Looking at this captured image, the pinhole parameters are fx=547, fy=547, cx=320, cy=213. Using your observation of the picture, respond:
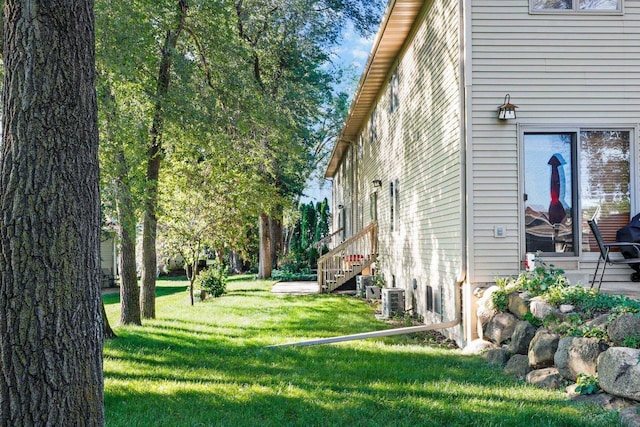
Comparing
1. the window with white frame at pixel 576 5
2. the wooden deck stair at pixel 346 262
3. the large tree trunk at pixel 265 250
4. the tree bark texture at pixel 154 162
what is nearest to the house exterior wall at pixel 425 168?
the wooden deck stair at pixel 346 262

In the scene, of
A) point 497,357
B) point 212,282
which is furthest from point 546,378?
point 212,282

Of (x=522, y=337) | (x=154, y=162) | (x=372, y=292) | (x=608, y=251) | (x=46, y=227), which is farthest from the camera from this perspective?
(x=372, y=292)

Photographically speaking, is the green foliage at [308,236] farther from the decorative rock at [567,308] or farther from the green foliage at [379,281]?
the decorative rock at [567,308]

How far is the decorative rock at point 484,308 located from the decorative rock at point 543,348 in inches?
47.6

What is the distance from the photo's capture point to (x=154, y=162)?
10484mm

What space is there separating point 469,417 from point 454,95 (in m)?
4.85

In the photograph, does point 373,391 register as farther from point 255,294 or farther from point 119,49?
point 255,294

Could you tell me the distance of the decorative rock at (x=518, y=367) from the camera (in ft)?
18.9

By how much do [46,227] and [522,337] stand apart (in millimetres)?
5026

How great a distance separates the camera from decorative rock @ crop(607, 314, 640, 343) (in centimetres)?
452

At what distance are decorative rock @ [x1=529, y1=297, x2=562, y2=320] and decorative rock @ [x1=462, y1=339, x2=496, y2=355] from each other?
0.97m

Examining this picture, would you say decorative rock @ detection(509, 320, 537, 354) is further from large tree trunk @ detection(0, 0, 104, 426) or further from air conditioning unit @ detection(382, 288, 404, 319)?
air conditioning unit @ detection(382, 288, 404, 319)

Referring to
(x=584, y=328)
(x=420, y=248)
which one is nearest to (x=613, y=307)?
(x=584, y=328)

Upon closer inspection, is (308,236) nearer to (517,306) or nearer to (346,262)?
(346,262)
